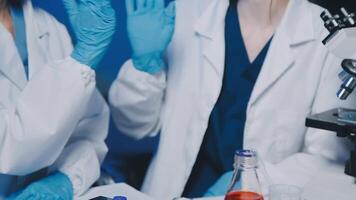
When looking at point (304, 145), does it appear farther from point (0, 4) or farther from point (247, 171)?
point (0, 4)

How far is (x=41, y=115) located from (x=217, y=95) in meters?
0.53

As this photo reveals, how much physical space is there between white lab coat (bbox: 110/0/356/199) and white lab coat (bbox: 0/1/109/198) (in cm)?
22

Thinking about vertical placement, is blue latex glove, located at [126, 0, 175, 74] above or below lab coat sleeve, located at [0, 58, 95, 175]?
above

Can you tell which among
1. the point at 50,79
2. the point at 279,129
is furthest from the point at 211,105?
the point at 50,79

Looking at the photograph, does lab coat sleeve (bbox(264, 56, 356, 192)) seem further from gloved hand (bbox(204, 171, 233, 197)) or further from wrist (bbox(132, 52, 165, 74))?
wrist (bbox(132, 52, 165, 74))

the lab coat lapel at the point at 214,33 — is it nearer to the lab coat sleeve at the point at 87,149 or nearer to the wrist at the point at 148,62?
the wrist at the point at 148,62

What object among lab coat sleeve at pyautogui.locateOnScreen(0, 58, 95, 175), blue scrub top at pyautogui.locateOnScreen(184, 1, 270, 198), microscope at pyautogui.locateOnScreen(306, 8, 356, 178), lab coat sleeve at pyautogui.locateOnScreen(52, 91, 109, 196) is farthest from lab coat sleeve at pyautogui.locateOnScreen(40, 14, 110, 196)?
microscope at pyautogui.locateOnScreen(306, 8, 356, 178)

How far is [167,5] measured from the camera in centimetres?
149

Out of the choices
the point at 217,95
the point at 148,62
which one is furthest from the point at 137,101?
the point at 217,95

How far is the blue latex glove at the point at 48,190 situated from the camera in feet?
3.90

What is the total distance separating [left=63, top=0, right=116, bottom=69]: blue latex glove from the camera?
1.24m

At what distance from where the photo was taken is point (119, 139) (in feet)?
5.05

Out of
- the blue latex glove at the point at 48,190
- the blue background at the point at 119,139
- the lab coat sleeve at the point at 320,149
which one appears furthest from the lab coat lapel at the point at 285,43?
the blue latex glove at the point at 48,190

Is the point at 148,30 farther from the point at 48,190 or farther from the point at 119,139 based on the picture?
the point at 48,190
